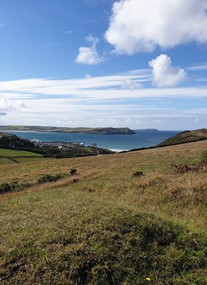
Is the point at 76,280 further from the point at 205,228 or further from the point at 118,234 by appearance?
the point at 205,228

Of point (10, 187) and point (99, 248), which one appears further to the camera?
point (10, 187)

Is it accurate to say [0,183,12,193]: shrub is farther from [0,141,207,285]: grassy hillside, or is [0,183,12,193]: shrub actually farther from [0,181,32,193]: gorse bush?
[0,141,207,285]: grassy hillside

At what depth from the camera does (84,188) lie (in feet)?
70.5

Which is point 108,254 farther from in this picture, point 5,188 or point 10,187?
point 10,187

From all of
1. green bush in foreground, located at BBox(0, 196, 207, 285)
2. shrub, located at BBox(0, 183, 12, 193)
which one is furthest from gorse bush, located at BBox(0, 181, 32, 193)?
green bush in foreground, located at BBox(0, 196, 207, 285)

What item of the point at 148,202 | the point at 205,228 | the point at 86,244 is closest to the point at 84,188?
the point at 148,202

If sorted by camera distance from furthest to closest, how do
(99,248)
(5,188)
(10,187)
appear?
1. (10,187)
2. (5,188)
3. (99,248)

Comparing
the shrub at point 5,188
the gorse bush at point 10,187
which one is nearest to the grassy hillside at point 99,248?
the shrub at point 5,188

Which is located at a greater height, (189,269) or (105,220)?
(105,220)

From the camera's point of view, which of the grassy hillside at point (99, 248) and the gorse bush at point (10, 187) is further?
the gorse bush at point (10, 187)

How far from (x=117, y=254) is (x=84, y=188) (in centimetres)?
1400

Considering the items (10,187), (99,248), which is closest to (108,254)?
(99,248)

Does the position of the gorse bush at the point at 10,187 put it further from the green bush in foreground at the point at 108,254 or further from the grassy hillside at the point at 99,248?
the green bush in foreground at the point at 108,254

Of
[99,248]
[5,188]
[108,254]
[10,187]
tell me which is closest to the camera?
[108,254]
